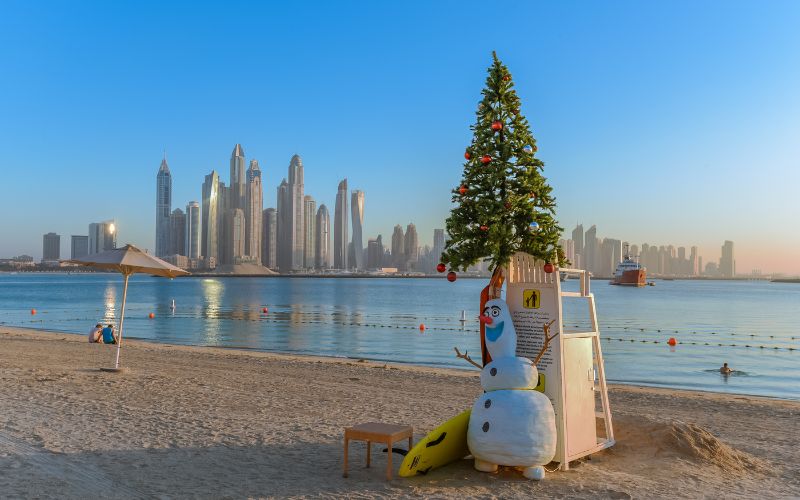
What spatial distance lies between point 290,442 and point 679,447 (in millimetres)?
5288

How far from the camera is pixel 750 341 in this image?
117 feet

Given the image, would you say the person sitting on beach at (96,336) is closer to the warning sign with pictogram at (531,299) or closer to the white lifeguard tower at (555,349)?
the white lifeguard tower at (555,349)

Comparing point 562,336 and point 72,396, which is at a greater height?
point 562,336

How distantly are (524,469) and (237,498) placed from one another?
10.2ft

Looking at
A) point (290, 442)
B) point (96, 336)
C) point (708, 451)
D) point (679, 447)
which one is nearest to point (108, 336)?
point (96, 336)

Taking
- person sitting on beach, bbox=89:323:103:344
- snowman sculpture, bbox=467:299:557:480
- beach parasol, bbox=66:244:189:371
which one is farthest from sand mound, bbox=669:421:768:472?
person sitting on beach, bbox=89:323:103:344

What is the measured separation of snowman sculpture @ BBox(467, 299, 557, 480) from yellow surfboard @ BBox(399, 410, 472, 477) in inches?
10.0

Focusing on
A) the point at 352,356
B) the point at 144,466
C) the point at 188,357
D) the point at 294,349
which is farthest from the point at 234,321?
the point at 144,466

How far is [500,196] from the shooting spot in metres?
7.71

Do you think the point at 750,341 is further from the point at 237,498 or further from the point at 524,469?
the point at 237,498

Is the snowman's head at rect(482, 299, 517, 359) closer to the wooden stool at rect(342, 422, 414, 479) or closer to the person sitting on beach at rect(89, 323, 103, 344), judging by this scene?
the wooden stool at rect(342, 422, 414, 479)

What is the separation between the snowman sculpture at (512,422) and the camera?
6.72 metres

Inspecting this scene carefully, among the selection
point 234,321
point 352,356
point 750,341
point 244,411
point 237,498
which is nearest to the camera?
point 237,498

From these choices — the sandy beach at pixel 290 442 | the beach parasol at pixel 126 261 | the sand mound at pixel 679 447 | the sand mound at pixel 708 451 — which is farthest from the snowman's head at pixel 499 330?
the beach parasol at pixel 126 261
